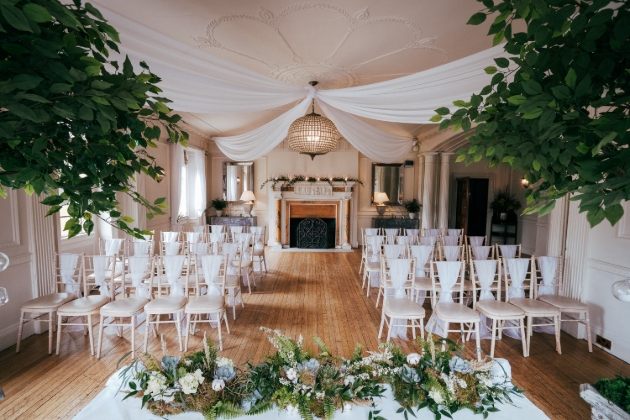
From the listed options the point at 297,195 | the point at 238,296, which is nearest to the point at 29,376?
the point at 238,296

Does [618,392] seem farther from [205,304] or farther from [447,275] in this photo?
[205,304]

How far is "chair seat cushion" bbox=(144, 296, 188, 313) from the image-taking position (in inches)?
128

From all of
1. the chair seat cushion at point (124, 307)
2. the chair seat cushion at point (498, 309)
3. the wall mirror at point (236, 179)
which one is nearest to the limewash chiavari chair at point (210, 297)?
the chair seat cushion at point (124, 307)

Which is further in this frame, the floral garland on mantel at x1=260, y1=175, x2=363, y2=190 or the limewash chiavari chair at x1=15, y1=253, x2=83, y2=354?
the floral garland on mantel at x1=260, y1=175, x2=363, y2=190

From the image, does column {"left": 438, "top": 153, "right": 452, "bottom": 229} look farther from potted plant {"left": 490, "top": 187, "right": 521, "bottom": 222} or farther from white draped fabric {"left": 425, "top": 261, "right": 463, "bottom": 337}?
white draped fabric {"left": 425, "top": 261, "right": 463, "bottom": 337}

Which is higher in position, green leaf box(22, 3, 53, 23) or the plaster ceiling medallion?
the plaster ceiling medallion

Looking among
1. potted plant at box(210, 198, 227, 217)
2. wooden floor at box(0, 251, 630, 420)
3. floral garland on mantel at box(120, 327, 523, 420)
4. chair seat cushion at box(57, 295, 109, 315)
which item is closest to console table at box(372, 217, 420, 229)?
wooden floor at box(0, 251, 630, 420)

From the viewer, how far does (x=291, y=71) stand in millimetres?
4262

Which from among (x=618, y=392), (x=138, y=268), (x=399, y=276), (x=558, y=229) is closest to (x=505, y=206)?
(x=558, y=229)

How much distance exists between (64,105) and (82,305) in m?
3.48

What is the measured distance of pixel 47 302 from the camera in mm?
3299

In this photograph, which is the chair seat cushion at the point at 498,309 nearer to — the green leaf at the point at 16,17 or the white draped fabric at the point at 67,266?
the green leaf at the point at 16,17

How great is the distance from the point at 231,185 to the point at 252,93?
730 cm

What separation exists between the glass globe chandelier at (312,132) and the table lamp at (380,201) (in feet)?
16.7
